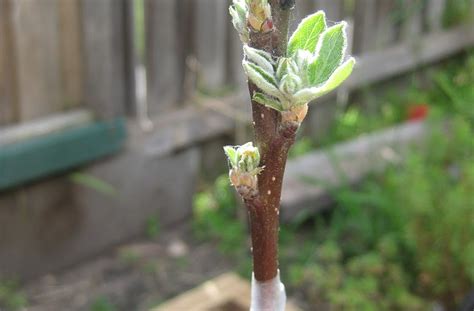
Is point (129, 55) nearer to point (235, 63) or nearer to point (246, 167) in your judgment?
point (235, 63)

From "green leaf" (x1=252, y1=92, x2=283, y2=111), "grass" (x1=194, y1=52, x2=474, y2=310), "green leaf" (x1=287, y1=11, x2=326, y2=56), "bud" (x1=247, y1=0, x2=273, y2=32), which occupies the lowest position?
"grass" (x1=194, y1=52, x2=474, y2=310)

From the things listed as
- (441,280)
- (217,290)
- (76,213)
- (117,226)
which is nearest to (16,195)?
(76,213)

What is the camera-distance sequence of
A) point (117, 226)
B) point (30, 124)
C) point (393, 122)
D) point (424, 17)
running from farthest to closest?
point (424, 17) → point (393, 122) → point (117, 226) → point (30, 124)

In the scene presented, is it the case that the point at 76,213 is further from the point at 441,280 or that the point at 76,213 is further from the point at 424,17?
the point at 424,17

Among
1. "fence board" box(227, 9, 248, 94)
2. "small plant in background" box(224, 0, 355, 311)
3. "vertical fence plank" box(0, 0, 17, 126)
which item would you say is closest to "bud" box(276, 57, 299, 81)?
"small plant in background" box(224, 0, 355, 311)

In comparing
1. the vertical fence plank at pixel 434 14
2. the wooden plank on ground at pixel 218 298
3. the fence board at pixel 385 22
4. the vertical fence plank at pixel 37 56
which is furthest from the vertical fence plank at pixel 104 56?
the vertical fence plank at pixel 434 14

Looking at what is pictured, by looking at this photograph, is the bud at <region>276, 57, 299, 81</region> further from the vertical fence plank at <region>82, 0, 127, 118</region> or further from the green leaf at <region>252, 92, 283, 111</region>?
the vertical fence plank at <region>82, 0, 127, 118</region>
